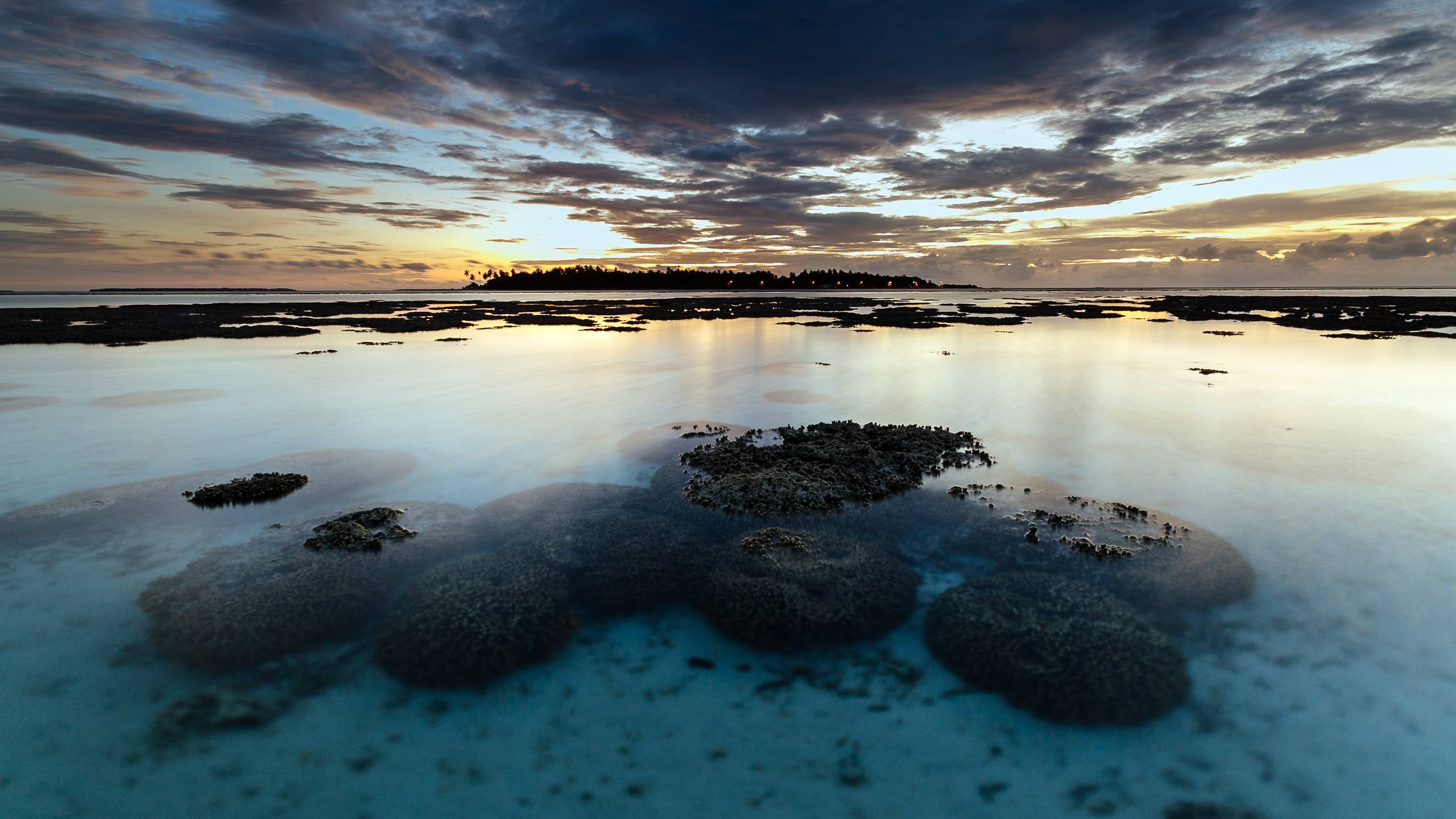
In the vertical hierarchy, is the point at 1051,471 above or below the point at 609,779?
above

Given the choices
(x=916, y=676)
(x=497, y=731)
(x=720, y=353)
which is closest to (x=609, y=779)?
(x=497, y=731)

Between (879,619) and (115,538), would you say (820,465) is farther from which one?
(115,538)

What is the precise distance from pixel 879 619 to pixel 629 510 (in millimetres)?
5159

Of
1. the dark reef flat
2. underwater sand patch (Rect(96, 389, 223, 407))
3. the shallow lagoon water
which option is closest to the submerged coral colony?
the shallow lagoon water

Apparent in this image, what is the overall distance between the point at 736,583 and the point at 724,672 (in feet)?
5.46

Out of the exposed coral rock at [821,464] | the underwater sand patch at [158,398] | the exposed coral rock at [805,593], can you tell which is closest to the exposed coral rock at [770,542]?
the exposed coral rock at [805,593]

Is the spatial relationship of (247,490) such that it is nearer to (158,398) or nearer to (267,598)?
(267,598)

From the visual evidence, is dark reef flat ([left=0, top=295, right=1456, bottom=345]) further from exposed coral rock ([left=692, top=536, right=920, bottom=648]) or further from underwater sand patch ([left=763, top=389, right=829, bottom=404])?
exposed coral rock ([left=692, top=536, right=920, bottom=648])

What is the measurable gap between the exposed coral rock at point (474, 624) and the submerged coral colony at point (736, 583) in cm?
3

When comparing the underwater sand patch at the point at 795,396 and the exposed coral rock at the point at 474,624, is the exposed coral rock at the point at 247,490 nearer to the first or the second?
the exposed coral rock at the point at 474,624

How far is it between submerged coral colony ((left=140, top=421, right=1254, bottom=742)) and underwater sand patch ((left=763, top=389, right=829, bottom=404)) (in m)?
8.77

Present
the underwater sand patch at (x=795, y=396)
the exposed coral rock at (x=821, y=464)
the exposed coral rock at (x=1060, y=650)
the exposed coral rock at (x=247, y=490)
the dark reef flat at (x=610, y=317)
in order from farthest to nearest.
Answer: the dark reef flat at (x=610, y=317) < the underwater sand patch at (x=795, y=396) < the exposed coral rock at (x=821, y=464) < the exposed coral rock at (x=247, y=490) < the exposed coral rock at (x=1060, y=650)

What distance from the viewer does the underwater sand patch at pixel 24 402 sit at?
18438 millimetres

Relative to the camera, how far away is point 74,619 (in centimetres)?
729
